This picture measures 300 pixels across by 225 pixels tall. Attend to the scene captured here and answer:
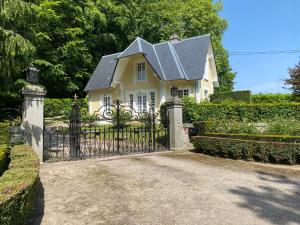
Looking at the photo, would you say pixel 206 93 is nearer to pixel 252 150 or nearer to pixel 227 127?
pixel 227 127

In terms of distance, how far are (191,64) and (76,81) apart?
48.4 ft

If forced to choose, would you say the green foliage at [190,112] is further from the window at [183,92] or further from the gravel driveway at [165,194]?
the gravel driveway at [165,194]

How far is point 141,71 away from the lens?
25922 mm

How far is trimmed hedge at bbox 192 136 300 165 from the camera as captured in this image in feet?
32.4

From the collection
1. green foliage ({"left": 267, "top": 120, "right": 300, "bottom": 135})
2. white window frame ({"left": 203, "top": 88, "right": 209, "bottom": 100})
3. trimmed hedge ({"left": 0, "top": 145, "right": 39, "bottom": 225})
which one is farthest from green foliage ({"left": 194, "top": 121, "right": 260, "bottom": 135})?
white window frame ({"left": 203, "top": 88, "right": 209, "bottom": 100})

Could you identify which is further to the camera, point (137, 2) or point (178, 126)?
point (137, 2)

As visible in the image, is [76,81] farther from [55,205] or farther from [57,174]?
[55,205]

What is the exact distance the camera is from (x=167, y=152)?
12195mm

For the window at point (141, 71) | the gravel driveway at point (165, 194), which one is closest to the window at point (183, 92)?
the window at point (141, 71)

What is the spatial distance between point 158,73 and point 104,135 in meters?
13.4

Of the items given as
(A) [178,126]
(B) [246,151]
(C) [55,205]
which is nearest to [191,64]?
(A) [178,126]

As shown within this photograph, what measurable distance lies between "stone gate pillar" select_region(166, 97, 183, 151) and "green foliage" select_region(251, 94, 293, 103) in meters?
13.3

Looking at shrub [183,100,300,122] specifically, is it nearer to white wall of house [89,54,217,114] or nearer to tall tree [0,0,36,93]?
white wall of house [89,54,217,114]

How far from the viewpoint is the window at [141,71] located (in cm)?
2569
